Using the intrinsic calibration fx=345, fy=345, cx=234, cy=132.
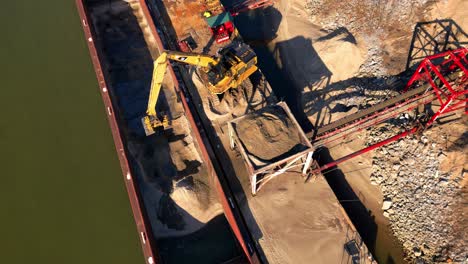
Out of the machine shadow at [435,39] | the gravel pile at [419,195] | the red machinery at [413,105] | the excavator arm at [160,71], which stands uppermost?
the excavator arm at [160,71]

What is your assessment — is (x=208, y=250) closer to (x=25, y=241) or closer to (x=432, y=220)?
(x=25, y=241)

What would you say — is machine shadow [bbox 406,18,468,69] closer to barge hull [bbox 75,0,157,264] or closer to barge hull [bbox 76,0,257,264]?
barge hull [bbox 76,0,257,264]

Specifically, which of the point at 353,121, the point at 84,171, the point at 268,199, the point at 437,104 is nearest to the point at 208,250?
the point at 268,199

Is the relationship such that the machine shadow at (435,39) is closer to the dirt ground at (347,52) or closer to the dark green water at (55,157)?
the dirt ground at (347,52)

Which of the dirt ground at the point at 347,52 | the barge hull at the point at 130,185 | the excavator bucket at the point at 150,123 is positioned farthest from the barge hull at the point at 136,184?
the dirt ground at the point at 347,52

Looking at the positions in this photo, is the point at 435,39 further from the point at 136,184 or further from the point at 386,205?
the point at 136,184
